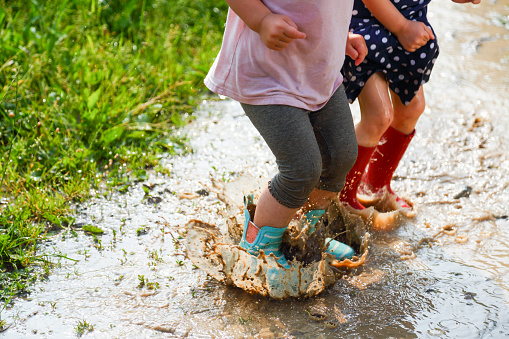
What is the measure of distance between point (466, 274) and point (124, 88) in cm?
237

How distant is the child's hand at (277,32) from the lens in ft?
5.59

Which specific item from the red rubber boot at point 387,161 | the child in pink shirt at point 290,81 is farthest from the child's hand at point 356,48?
the red rubber boot at point 387,161

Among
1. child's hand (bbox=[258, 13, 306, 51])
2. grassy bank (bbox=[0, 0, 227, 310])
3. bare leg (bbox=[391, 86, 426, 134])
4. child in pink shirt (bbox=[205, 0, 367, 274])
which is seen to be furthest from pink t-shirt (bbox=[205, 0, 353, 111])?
grassy bank (bbox=[0, 0, 227, 310])

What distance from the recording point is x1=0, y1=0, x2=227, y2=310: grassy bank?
2.57 metres

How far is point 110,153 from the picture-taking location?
3.05 meters

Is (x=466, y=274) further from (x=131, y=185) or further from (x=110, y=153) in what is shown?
(x=110, y=153)

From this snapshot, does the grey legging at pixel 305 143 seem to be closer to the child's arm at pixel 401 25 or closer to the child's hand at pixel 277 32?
the child's hand at pixel 277 32

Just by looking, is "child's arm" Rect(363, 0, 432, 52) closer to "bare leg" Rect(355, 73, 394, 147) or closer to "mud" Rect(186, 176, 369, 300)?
"bare leg" Rect(355, 73, 394, 147)

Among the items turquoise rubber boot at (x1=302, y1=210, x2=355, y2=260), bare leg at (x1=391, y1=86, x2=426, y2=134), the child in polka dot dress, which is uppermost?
the child in polka dot dress

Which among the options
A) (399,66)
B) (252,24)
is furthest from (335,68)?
(399,66)

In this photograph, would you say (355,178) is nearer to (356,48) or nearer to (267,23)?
(356,48)

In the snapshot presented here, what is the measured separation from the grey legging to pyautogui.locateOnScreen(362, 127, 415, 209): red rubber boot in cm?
59

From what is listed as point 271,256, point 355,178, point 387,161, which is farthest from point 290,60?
point 387,161

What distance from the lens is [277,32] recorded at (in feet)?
5.58
